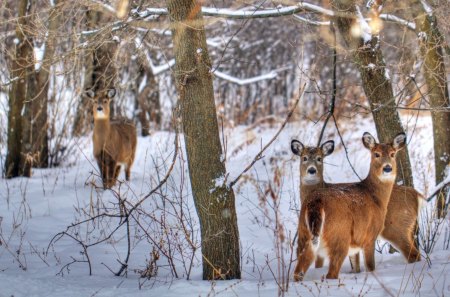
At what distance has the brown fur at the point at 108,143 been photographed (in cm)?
1203

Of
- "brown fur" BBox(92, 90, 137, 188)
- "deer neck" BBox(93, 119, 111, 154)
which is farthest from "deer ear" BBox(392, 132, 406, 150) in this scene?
"deer neck" BBox(93, 119, 111, 154)

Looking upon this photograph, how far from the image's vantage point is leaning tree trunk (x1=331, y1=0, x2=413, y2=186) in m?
7.56

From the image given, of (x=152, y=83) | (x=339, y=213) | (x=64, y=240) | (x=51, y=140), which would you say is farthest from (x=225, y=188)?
(x=152, y=83)

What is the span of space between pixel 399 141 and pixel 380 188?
1.86ft

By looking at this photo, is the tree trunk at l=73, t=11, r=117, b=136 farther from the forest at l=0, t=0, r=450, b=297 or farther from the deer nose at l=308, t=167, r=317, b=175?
the deer nose at l=308, t=167, r=317, b=175

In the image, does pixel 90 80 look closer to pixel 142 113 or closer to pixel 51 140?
pixel 51 140

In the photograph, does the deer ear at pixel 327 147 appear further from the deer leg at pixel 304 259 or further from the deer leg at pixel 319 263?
the deer leg at pixel 304 259

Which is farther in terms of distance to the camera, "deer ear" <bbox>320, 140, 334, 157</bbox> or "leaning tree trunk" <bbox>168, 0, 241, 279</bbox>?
"deer ear" <bbox>320, 140, 334, 157</bbox>

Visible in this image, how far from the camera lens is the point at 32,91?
41.0 ft

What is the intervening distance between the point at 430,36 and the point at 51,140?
810cm

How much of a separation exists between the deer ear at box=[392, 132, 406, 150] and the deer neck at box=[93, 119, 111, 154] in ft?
20.3

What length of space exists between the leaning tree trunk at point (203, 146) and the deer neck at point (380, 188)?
1.73 m

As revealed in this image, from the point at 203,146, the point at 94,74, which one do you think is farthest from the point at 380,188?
the point at 94,74

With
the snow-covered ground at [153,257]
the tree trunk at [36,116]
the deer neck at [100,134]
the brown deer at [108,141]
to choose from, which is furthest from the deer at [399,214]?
the tree trunk at [36,116]
